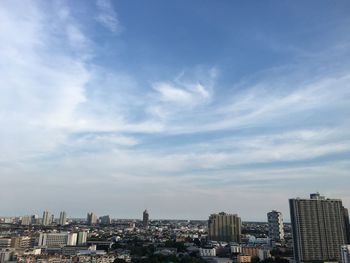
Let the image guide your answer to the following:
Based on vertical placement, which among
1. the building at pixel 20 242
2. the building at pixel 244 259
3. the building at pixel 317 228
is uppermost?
the building at pixel 317 228

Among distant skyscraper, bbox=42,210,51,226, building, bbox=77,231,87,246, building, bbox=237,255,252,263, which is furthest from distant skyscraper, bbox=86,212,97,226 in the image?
building, bbox=237,255,252,263

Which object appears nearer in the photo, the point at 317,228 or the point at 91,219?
the point at 317,228

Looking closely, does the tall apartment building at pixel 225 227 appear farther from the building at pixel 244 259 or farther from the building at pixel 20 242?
the building at pixel 20 242

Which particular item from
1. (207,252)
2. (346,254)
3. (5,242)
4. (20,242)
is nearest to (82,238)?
(20,242)

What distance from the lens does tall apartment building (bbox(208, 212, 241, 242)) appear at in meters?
69.2

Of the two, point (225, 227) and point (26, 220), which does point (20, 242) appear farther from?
point (26, 220)

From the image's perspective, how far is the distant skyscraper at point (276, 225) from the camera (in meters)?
64.8

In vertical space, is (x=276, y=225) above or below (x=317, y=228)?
above

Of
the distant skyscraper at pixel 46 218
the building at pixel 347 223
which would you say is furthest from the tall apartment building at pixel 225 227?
the distant skyscraper at pixel 46 218

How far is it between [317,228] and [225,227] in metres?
32.5

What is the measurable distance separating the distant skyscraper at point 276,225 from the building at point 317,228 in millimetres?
23916

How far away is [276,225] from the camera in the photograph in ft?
219

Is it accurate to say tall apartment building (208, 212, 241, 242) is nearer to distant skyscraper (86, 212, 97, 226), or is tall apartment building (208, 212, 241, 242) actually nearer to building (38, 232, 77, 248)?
building (38, 232, 77, 248)

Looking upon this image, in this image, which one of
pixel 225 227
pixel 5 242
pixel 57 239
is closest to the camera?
pixel 5 242
